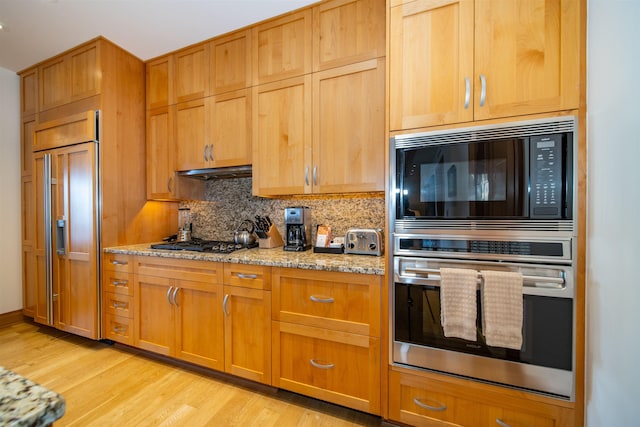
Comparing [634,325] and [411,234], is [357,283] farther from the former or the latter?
[634,325]

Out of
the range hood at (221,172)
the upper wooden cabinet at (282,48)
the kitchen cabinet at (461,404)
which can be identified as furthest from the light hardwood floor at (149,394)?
the upper wooden cabinet at (282,48)

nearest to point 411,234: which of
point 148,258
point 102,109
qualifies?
point 148,258

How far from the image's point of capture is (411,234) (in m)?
1.37

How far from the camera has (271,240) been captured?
217cm

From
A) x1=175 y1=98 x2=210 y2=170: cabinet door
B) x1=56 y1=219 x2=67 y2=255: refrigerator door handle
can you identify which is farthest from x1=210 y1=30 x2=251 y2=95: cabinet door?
x1=56 y1=219 x2=67 y2=255: refrigerator door handle

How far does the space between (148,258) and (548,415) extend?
2598 millimetres

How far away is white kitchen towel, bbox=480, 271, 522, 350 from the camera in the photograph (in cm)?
116

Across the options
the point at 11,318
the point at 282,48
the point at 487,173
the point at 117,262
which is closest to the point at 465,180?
the point at 487,173

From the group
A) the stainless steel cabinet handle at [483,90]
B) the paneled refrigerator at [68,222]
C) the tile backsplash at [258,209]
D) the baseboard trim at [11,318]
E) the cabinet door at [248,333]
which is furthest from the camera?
the baseboard trim at [11,318]

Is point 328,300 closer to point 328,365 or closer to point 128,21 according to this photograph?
point 328,365

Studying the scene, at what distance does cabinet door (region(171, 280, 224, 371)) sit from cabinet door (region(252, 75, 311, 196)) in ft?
2.72

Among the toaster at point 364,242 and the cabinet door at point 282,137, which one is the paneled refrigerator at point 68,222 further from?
the toaster at point 364,242

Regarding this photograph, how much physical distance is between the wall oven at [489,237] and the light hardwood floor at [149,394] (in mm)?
717

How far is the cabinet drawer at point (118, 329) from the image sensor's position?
7.11 feet
